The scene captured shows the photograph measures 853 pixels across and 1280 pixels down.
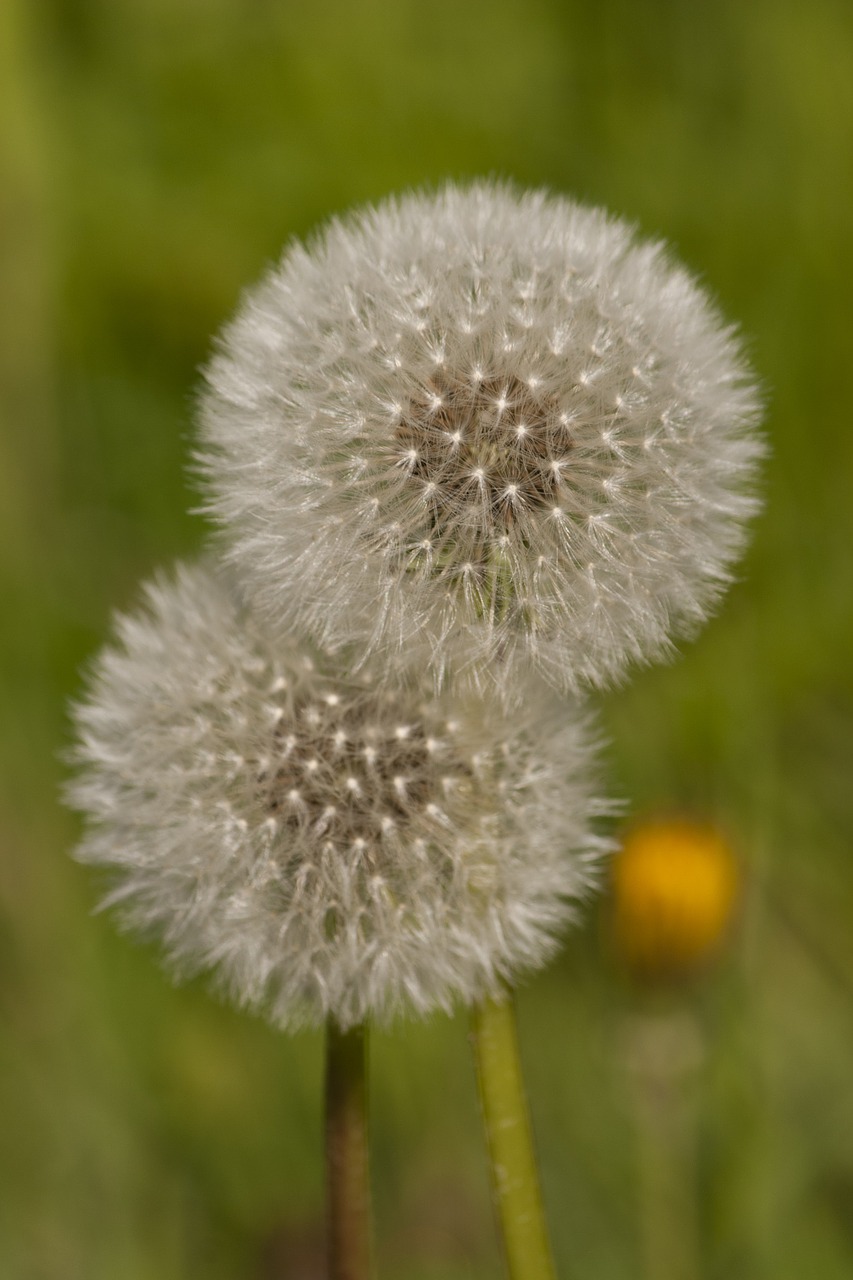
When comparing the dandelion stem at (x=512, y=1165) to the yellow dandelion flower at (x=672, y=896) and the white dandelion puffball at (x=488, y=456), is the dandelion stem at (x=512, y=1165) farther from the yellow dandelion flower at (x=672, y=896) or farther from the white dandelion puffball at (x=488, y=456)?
the yellow dandelion flower at (x=672, y=896)

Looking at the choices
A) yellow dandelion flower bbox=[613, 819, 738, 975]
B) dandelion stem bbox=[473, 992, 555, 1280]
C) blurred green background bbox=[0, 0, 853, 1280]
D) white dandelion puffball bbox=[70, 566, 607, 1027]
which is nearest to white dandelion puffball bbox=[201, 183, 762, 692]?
white dandelion puffball bbox=[70, 566, 607, 1027]

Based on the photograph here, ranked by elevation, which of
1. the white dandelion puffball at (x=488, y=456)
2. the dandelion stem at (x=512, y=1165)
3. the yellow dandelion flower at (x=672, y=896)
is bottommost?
the dandelion stem at (x=512, y=1165)

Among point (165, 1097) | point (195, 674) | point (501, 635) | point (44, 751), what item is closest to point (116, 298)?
point (44, 751)

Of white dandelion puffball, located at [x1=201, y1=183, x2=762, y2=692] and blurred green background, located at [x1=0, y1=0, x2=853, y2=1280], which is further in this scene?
blurred green background, located at [x1=0, y1=0, x2=853, y2=1280]

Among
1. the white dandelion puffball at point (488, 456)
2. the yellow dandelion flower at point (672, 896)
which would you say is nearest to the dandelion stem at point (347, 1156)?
the white dandelion puffball at point (488, 456)

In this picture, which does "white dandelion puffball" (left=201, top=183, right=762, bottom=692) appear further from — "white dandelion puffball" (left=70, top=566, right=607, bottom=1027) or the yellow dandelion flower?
the yellow dandelion flower

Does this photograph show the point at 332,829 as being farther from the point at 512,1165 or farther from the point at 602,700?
the point at 602,700
